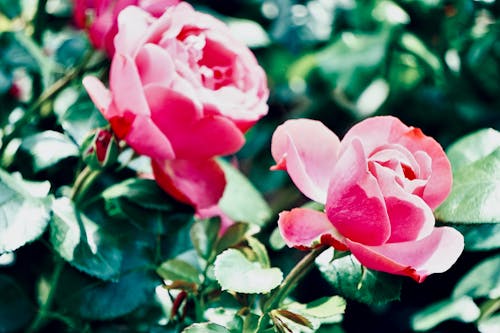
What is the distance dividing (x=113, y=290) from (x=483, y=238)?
1.19 feet

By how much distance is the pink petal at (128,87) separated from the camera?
551 mm

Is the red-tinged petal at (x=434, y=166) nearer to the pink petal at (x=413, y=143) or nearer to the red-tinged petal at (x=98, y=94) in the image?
the pink petal at (x=413, y=143)

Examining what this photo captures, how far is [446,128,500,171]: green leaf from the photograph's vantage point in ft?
2.11

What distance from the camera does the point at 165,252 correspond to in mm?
674

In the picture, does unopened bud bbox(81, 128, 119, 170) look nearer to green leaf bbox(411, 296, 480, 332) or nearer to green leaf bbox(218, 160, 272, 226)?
green leaf bbox(218, 160, 272, 226)

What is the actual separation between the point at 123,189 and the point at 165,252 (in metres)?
0.09

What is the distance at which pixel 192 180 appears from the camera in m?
0.62

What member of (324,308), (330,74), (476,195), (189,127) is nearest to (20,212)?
(189,127)

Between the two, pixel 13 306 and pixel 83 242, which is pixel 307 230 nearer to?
pixel 83 242

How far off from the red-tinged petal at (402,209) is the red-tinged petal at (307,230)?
5 cm

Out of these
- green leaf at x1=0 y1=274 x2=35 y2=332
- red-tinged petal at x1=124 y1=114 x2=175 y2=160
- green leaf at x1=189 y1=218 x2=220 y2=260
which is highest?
red-tinged petal at x1=124 y1=114 x2=175 y2=160

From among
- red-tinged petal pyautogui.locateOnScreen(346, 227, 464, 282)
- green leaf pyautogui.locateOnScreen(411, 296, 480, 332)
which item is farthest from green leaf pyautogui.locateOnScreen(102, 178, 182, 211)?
green leaf pyautogui.locateOnScreen(411, 296, 480, 332)

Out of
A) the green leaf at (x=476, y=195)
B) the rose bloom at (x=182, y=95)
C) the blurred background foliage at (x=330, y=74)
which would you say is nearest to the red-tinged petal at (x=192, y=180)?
the rose bloom at (x=182, y=95)

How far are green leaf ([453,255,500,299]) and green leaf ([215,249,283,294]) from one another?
25cm
